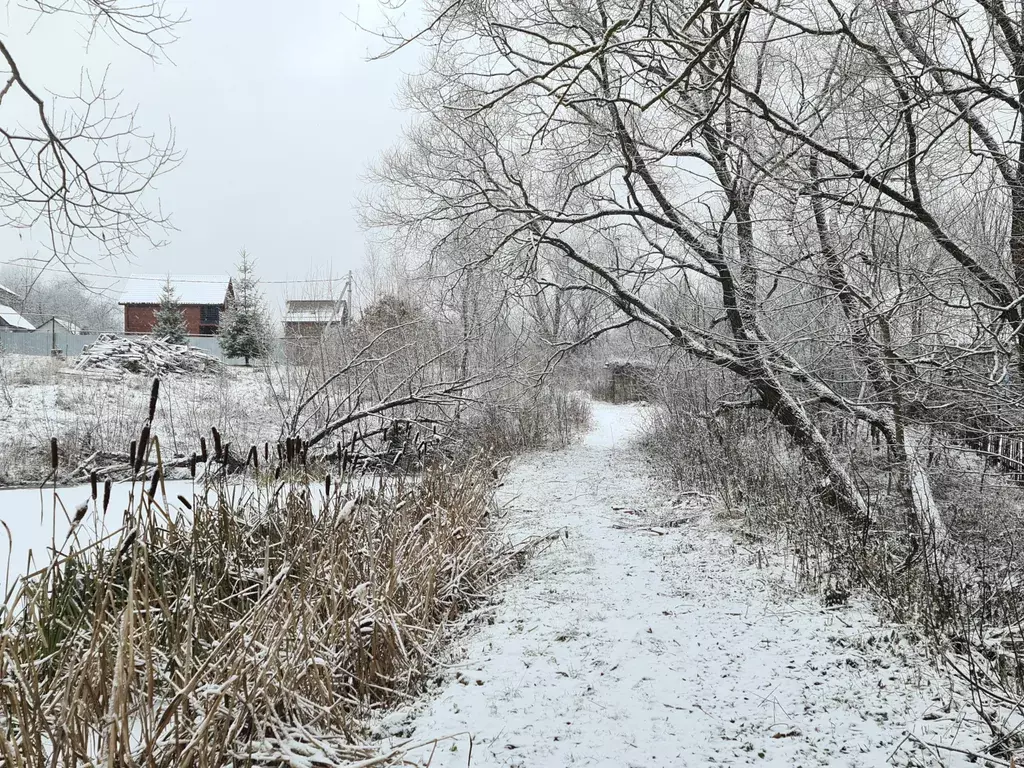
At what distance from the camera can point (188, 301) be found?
121 feet

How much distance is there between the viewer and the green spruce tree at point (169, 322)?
2368cm

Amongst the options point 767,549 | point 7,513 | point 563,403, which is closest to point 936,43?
point 767,549

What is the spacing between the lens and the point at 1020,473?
198 inches

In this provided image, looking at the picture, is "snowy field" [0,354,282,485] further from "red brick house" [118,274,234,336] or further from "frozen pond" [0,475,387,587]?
"red brick house" [118,274,234,336]

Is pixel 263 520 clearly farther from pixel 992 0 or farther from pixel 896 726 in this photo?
pixel 992 0

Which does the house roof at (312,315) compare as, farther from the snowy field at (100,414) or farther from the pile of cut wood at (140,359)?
the pile of cut wood at (140,359)

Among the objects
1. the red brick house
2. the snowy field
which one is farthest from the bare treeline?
the red brick house

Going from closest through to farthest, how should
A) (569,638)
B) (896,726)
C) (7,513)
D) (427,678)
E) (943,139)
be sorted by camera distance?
(896,726) → (427,678) → (569,638) → (943,139) → (7,513)

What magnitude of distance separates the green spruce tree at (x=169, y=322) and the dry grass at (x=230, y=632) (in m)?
21.7

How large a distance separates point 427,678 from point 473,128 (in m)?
9.02

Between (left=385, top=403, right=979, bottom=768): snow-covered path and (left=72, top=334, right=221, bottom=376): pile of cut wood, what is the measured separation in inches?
552

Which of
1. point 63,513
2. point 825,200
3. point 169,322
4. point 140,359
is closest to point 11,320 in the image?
point 169,322

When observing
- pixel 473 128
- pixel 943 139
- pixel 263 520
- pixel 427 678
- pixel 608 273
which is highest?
pixel 473 128

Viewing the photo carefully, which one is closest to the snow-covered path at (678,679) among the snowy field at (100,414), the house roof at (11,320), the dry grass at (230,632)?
the dry grass at (230,632)
